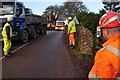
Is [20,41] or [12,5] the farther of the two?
[20,41]

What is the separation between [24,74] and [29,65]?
1.63m

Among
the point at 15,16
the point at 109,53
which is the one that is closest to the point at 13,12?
the point at 15,16

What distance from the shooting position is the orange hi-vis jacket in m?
2.49

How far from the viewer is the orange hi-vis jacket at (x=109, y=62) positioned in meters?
2.49

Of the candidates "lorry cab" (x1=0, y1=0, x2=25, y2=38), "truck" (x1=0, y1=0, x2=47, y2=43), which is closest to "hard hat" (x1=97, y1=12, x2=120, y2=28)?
"truck" (x1=0, y1=0, x2=47, y2=43)

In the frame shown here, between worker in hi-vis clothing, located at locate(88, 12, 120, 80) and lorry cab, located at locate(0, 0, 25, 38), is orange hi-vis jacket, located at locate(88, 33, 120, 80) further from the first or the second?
lorry cab, located at locate(0, 0, 25, 38)

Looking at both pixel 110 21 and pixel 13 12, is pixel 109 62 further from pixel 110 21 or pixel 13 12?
pixel 13 12

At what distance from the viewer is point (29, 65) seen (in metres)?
10.5

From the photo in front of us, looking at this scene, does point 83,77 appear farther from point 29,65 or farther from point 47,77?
point 29,65

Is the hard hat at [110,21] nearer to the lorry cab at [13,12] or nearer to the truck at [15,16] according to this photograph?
the truck at [15,16]

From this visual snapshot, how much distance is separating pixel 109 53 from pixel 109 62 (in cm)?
9

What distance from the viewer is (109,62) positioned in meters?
2.50

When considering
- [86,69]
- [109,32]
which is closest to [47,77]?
[86,69]

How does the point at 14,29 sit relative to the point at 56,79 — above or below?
above
